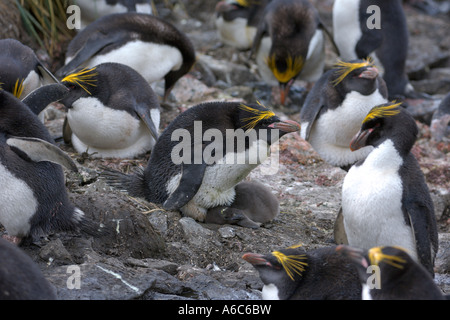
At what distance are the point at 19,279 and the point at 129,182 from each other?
2.39m

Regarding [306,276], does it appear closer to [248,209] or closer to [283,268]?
[283,268]

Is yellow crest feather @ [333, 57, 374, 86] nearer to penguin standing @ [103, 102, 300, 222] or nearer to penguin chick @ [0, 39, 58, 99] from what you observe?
penguin standing @ [103, 102, 300, 222]

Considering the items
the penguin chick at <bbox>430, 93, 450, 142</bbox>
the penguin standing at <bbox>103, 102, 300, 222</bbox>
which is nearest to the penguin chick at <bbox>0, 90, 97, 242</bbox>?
the penguin standing at <bbox>103, 102, 300, 222</bbox>

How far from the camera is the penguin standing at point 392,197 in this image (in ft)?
14.0

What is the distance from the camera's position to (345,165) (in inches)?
277

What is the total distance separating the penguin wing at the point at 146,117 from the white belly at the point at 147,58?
1.14 meters

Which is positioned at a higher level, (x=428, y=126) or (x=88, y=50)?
(x=88, y=50)

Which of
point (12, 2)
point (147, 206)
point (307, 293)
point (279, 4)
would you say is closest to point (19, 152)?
point (147, 206)

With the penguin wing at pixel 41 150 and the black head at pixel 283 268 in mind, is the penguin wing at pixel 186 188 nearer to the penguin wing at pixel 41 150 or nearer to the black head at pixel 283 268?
the penguin wing at pixel 41 150

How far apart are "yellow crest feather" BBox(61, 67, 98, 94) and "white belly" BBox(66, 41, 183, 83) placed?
1.19m

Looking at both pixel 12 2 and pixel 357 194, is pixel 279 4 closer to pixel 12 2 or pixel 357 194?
pixel 12 2

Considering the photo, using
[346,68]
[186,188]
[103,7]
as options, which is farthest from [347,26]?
[186,188]
